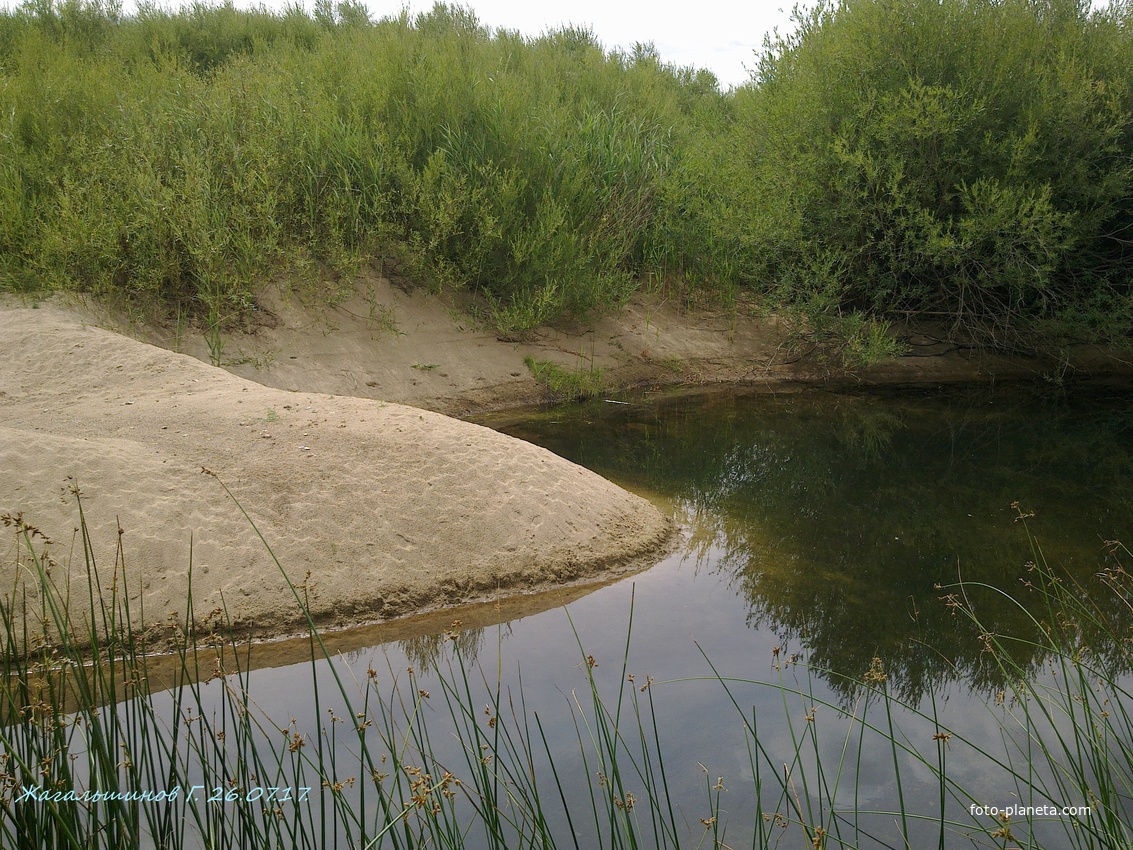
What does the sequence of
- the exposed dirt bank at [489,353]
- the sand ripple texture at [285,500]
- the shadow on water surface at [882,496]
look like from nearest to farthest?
the sand ripple texture at [285,500], the shadow on water surface at [882,496], the exposed dirt bank at [489,353]

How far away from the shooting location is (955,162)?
→ 30.0ft

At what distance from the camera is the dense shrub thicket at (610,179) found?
8117 millimetres

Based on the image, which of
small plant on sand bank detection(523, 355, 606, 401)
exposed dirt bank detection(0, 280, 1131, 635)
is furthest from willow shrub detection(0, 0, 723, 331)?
exposed dirt bank detection(0, 280, 1131, 635)

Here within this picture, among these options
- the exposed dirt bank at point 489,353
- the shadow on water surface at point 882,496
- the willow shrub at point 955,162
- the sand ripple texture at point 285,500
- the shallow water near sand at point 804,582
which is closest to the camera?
the shallow water near sand at point 804,582

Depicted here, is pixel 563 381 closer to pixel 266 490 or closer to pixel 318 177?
pixel 318 177

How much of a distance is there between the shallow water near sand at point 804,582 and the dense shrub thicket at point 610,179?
147 cm

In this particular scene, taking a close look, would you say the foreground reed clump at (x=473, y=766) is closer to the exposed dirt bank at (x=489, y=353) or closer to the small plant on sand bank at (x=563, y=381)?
the exposed dirt bank at (x=489, y=353)

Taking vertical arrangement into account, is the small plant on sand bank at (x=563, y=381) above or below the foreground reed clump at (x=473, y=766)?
above

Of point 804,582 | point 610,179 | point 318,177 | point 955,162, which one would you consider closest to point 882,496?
point 804,582

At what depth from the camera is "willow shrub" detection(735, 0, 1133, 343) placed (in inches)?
350

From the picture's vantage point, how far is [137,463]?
4555 mm

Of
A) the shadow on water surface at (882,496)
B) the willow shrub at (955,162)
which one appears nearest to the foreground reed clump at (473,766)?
the shadow on water surface at (882,496)

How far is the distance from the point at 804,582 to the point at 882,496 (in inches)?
67.5

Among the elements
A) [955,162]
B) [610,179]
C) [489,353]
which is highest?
[610,179]
